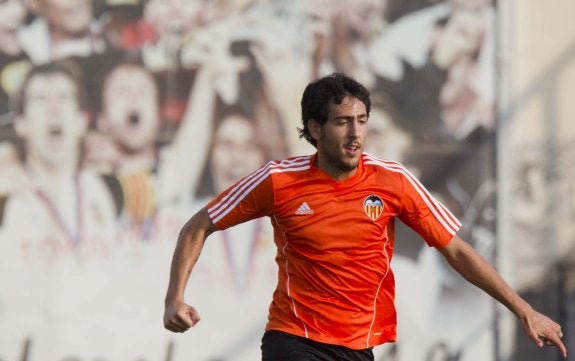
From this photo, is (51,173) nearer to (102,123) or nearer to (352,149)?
(102,123)

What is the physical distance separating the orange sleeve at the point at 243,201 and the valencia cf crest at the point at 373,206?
1.38 feet

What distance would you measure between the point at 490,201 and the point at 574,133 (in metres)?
0.86

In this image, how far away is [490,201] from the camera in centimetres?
959

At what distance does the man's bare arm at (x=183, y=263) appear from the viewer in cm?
496

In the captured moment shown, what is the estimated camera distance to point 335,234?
5.32m

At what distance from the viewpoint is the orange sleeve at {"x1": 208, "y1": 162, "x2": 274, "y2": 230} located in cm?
535

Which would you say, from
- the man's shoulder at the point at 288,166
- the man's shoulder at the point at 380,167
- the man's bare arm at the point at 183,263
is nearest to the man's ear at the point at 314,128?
the man's shoulder at the point at 288,166

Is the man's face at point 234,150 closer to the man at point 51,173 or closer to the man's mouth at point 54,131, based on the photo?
the man at point 51,173

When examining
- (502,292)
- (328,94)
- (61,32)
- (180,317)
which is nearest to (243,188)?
(328,94)

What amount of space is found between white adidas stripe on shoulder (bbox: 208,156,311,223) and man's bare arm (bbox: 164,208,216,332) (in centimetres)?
5

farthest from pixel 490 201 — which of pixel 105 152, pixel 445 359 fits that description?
pixel 105 152

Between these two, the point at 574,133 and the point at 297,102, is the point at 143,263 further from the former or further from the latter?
the point at 574,133

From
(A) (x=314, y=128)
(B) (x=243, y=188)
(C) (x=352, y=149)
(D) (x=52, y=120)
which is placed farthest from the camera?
(D) (x=52, y=120)

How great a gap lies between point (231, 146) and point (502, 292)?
14.6 ft
